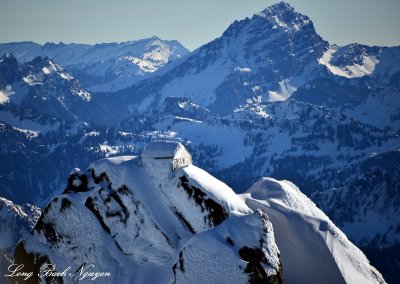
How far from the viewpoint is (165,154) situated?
230 ft

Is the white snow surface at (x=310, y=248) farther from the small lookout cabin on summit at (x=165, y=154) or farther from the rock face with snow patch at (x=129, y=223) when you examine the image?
the small lookout cabin on summit at (x=165, y=154)

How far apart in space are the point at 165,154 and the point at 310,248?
65.5 feet

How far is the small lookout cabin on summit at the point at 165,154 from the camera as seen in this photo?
69875mm

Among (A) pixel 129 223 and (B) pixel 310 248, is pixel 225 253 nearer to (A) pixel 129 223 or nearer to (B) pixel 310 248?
(A) pixel 129 223

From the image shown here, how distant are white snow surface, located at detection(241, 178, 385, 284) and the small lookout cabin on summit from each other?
1060 cm

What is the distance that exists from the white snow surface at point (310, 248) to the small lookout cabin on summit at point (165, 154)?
1060 centimetres

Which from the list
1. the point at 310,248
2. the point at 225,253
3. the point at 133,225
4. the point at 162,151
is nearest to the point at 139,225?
the point at 133,225

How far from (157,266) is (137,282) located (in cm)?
271

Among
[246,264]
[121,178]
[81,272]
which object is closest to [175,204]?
[121,178]

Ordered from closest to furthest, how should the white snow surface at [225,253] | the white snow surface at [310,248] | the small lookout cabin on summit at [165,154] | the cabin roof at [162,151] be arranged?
the white snow surface at [225,253], the white snow surface at [310,248], the small lookout cabin on summit at [165,154], the cabin roof at [162,151]

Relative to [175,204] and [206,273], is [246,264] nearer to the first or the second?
[206,273]

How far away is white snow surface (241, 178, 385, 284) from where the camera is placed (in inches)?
2640

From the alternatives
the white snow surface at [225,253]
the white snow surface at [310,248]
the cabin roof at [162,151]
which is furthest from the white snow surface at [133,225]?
the white snow surface at [225,253]

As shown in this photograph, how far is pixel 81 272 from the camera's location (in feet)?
207
